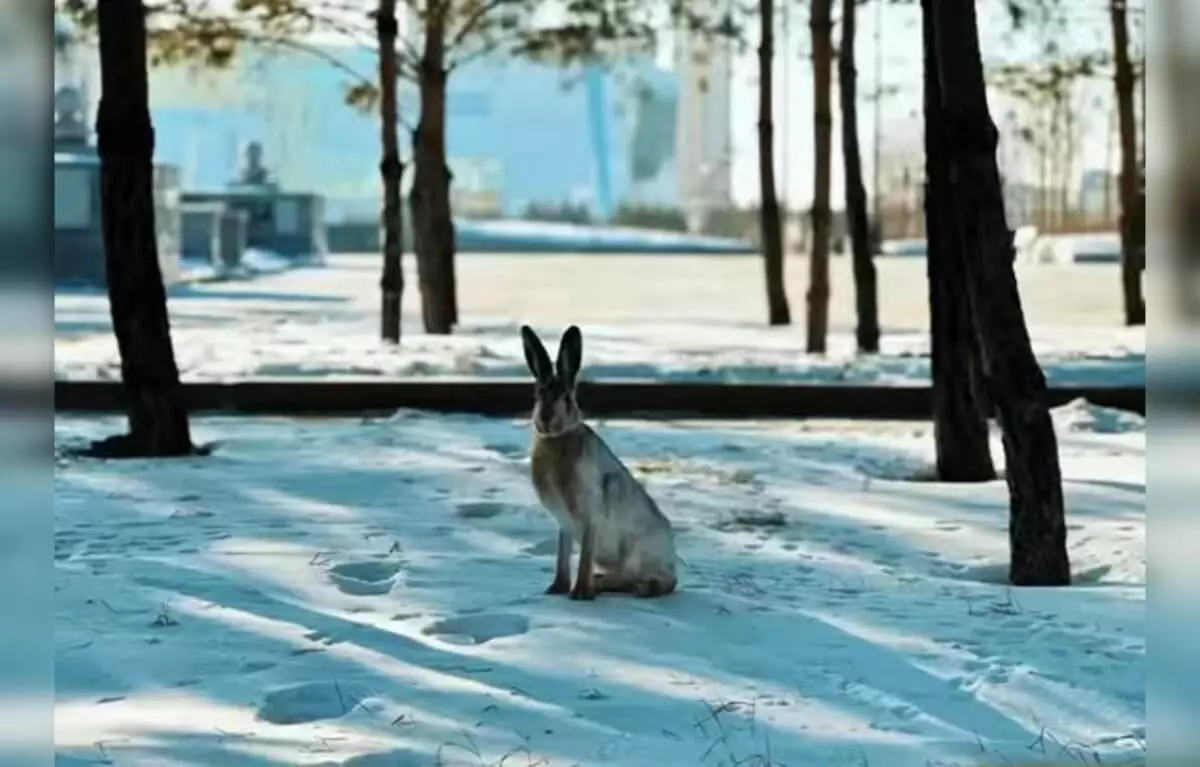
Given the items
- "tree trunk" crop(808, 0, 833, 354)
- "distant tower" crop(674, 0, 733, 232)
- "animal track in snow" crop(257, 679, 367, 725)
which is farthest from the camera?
"distant tower" crop(674, 0, 733, 232)

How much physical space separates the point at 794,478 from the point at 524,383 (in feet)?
14.3

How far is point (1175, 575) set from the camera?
3092 mm

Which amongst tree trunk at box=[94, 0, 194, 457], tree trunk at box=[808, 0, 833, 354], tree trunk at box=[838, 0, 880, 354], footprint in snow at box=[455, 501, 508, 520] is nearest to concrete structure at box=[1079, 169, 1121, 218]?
tree trunk at box=[808, 0, 833, 354]

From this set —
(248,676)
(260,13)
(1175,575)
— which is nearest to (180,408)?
(248,676)

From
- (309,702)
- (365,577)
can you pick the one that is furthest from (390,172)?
(309,702)

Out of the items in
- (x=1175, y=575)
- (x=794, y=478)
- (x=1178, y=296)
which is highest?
(x=1178, y=296)

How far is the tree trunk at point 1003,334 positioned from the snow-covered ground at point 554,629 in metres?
0.25

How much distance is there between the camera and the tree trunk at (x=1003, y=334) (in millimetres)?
7004

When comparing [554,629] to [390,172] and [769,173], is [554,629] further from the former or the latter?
[769,173]

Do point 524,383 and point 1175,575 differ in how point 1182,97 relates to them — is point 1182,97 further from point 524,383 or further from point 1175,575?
point 524,383

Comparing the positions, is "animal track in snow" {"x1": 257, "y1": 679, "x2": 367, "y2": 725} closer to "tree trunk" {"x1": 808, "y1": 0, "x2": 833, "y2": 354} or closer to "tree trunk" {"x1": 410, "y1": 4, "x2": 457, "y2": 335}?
"tree trunk" {"x1": 808, "y1": 0, "x2": 833, "y2": 354}

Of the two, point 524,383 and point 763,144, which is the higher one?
point 763,144

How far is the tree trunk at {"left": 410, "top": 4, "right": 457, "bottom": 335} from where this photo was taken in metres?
21.7

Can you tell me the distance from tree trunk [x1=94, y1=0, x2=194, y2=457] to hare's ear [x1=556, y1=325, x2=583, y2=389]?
184 inches
